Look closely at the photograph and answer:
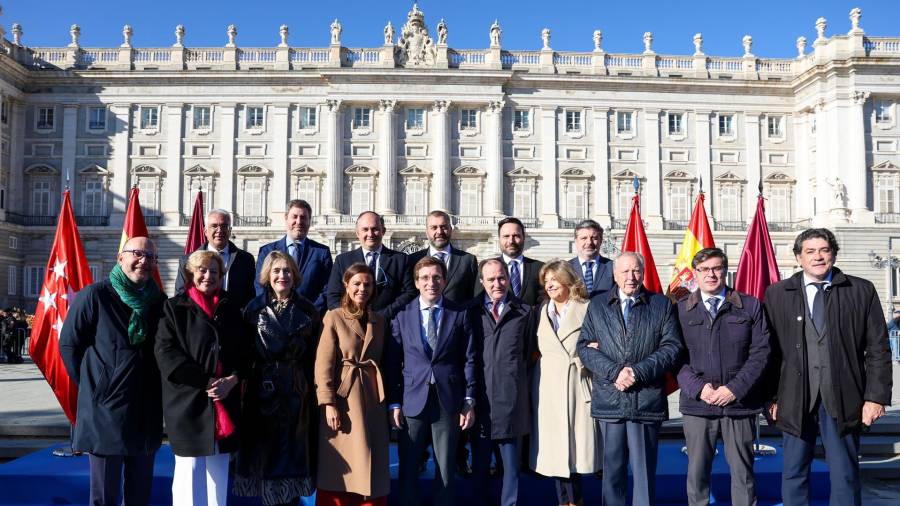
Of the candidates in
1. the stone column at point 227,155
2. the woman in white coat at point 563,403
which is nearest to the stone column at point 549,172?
the stone column at point 227,155

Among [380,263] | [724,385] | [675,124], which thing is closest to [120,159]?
[675,124]

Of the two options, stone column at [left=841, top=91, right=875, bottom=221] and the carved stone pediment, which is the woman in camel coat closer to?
the carved stone pediment

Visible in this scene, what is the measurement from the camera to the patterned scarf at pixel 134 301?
460 cm

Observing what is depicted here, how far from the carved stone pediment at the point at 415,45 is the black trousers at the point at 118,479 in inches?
1211

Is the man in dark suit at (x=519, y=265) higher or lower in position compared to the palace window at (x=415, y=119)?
lower

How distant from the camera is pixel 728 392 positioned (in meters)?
4.78

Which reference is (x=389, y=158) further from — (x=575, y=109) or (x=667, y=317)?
(x=667, y=317)

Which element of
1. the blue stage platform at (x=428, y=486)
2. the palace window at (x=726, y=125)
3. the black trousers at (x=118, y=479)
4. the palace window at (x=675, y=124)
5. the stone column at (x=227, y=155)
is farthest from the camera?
the palace window at (x=726, y=125)

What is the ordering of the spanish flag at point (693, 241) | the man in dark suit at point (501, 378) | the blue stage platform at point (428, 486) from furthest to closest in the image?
1. the spanish flag at point (693, 241)
2. the blue stage platform at point (428, 486)
3. the man in dark suit at point (501, 378)

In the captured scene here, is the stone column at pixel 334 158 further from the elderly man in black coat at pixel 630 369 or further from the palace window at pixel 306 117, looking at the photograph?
the elderly man in black coat at pixel 630 369

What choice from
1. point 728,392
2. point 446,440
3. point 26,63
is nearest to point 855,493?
point 728,392

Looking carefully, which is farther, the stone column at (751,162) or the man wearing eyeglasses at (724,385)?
the stone column at (751,162)

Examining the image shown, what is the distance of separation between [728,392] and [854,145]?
108 feet

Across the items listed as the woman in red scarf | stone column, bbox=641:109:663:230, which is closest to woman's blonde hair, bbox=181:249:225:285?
the woman in red scarf
